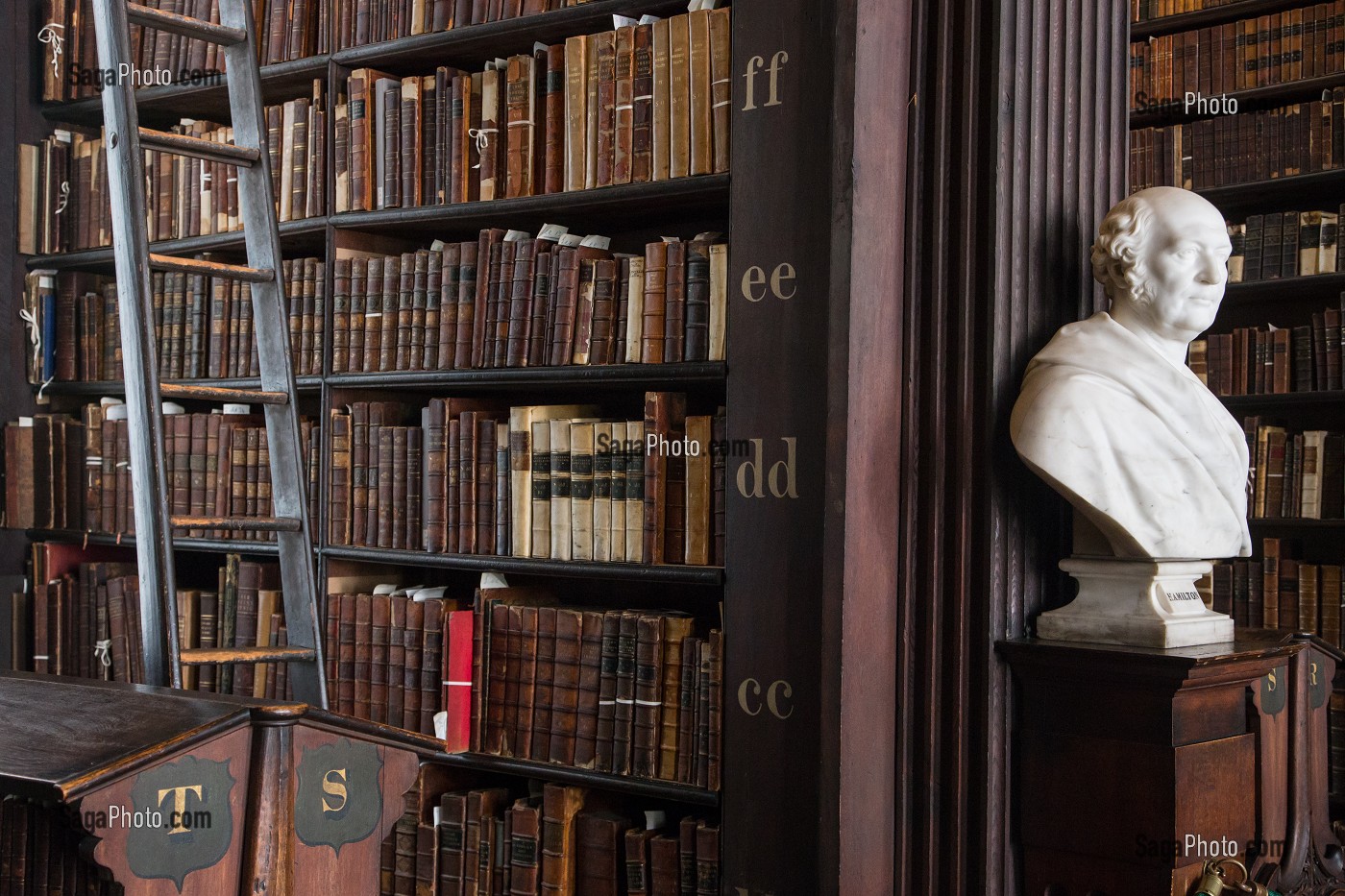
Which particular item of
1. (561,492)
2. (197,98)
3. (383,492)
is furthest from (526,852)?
(197,98)

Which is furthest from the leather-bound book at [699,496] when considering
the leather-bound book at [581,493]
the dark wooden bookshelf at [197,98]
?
the dark wooden bookshelf at [197,98]

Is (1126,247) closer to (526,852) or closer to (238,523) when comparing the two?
(238,523)

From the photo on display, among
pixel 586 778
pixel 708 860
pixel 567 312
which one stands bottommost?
pixel 708 860

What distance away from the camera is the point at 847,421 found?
2156 mm

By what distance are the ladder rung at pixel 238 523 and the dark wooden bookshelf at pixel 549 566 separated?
0.54m

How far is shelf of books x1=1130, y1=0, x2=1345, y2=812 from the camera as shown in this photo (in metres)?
3.30

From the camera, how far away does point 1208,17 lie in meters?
3.46

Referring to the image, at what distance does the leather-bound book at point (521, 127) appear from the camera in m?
2.75

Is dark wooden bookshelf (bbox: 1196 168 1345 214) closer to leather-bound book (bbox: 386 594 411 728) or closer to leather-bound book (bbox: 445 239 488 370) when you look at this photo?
leather-bound book (bbox: 445 239 488 370)

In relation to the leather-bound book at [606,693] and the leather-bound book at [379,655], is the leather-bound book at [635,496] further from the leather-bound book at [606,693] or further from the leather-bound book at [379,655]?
the leather-bound book at [379,655]

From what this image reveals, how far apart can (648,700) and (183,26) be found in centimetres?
143

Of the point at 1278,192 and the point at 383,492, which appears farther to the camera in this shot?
the point at 1278,192

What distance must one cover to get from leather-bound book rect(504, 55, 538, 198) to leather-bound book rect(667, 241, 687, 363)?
41 cm

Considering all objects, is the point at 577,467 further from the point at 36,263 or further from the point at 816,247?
the point at 36,263
